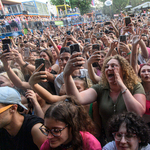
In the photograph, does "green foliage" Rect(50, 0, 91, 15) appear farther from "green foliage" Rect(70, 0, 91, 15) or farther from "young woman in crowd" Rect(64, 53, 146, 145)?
"young woman in crowd" Rect(64, 53, 146, 145)

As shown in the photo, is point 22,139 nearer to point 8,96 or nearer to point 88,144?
point 8,96

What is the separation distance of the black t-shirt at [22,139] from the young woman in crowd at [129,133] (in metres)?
0.77

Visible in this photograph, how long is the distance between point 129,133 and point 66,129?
1.80 feet

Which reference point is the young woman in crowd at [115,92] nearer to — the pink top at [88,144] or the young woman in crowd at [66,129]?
the young woman in crowd at [66,129]

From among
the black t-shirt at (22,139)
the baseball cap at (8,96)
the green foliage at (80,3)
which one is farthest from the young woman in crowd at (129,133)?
the green foliage at (80,3)

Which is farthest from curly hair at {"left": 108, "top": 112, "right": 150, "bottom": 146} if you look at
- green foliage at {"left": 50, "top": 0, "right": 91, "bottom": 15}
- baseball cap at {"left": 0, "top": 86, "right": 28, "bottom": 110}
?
green foliage at {"left": 50, "top": 0, "right": 91, "bottom": 15}

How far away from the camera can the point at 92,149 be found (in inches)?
45.8

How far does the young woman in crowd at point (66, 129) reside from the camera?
3.66 feet

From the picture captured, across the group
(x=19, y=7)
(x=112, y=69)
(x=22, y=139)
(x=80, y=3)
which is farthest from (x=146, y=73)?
(x=80, y=3)

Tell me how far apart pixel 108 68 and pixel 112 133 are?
2.59 feet

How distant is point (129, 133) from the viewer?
44.4 inches

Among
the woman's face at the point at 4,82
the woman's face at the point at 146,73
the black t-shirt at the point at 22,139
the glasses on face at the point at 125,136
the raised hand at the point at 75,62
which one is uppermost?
the raised hand at the point at 75,62

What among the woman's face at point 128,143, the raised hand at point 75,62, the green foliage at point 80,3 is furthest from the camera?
the green foliage at point 80,3

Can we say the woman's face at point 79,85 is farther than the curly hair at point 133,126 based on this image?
Yes
